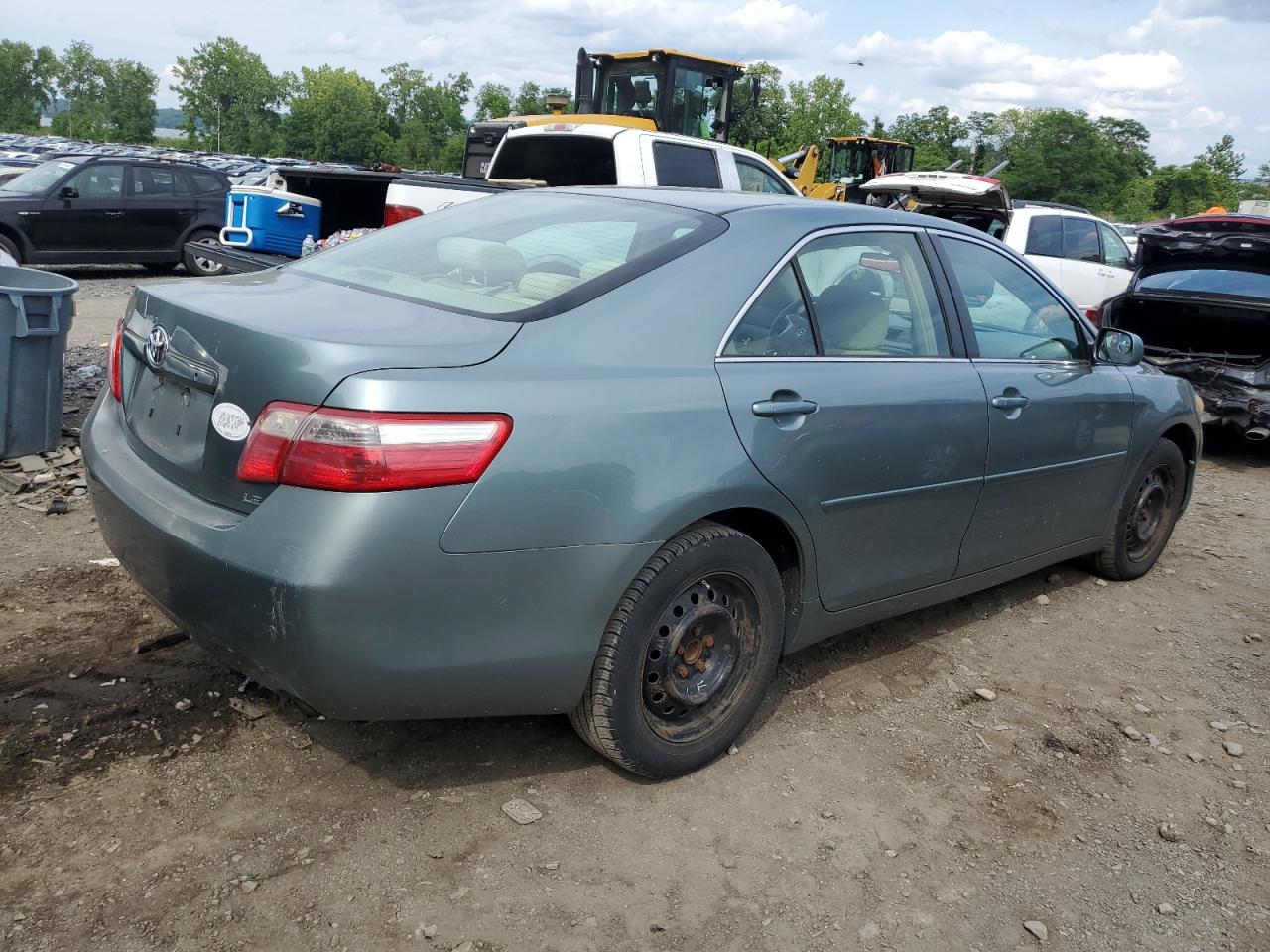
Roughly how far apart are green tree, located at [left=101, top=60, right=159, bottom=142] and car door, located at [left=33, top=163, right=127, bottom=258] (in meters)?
93.4

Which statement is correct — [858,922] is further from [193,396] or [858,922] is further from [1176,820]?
[193,396]

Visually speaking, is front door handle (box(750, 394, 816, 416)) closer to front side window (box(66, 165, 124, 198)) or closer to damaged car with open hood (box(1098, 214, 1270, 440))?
damaged car with open hood (box(1098, 214, 1270, 440))

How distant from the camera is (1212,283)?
27.2 ft

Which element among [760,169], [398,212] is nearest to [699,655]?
[398,212]

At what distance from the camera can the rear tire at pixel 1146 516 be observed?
16.2 ft

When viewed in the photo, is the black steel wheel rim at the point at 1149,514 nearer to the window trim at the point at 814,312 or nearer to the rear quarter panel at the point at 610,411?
the window trim at the point at 814,312

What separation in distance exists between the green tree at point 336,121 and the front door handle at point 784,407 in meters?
94.5

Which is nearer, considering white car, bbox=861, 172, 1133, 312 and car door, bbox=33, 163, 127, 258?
white car, bbox=861, 172, 1133, 312

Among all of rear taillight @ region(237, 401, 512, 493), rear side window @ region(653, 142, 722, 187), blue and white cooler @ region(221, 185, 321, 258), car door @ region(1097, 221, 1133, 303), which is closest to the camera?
rear taillight @ region(237, 401, 512, 493)

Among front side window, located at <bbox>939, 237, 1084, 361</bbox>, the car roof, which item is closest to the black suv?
the car roof

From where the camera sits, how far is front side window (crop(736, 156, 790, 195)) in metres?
9.62

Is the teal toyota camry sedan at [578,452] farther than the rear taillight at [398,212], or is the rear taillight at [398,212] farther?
the rear taillight at [398,212]

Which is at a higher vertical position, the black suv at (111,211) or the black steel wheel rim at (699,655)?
the black suv at (111,211)

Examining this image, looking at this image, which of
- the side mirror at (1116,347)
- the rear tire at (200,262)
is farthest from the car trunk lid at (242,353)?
the rear tire at (200,262)
